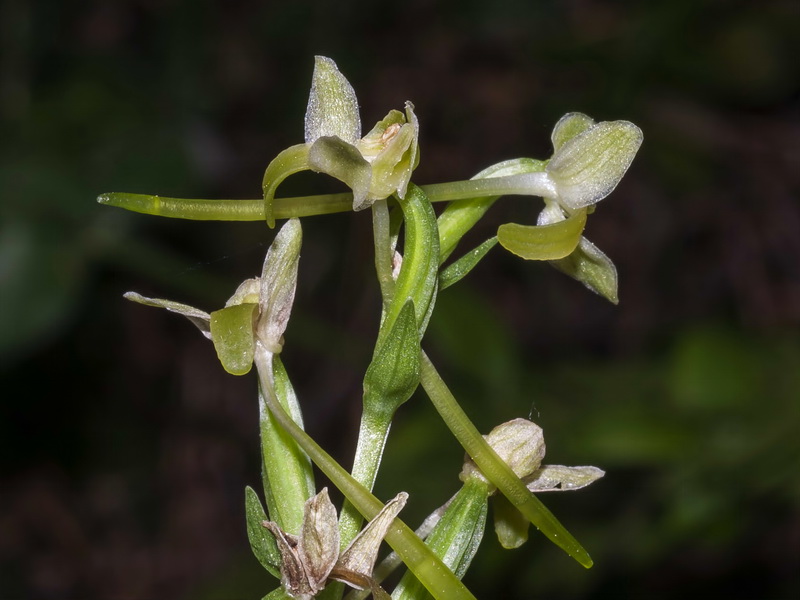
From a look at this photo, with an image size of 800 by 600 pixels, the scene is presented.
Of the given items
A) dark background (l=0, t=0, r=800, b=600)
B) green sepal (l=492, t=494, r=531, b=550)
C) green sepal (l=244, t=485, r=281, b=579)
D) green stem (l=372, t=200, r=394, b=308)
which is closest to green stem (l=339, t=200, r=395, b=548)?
green stem (l=372, t=200, r=394, b=308)

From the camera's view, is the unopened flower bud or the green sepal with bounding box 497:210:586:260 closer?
the green sepal with bounding box 497:210:586:260

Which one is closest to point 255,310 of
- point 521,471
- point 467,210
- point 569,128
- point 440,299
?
point 467,210

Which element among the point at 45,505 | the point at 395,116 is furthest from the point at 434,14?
the point at 395,116

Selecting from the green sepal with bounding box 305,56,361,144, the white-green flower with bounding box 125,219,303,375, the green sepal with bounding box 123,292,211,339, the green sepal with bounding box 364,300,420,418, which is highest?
the green sepal with bounding box 305,56,361,144

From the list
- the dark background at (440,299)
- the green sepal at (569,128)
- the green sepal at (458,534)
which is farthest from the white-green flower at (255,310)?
the dark background at (440,299)

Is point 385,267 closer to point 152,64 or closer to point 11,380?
point 152,64

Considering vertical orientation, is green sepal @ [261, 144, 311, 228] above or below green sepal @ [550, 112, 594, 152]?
above

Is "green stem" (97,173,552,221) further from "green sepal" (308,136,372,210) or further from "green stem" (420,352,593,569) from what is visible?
"green stem" (420,352,593,569)
